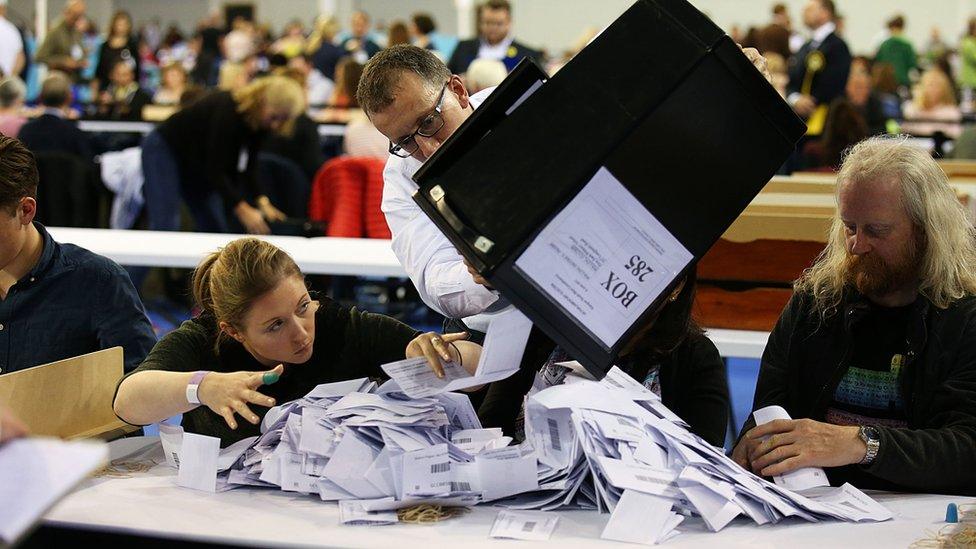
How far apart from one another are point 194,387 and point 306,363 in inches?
13.4

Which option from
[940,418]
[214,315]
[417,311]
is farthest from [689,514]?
[417,311]

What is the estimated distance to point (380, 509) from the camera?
66.4 inches

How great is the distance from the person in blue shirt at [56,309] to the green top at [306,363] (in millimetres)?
284

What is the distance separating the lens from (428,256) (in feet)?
8.01

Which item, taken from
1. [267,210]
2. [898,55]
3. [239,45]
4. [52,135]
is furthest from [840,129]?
[239,45]

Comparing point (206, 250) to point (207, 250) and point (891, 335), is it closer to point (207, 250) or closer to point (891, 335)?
point (207, 250)

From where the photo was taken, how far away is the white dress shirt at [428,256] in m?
2.32

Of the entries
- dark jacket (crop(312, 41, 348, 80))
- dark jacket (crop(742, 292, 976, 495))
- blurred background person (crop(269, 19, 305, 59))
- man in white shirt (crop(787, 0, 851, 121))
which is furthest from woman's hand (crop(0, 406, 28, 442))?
Answer: blurred background person (crop(269, 19, 305, 59))

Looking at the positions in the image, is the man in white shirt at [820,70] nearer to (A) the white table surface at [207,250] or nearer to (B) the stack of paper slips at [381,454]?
(A) the white table surface at [207,250]

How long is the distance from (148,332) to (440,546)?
116cm

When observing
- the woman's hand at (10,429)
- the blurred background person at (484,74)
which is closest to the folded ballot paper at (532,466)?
the woman's hand at (10,429)

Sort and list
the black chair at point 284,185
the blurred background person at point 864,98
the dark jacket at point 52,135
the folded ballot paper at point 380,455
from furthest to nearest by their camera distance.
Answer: the blurred background person at point 864,98
the dark jacket at point 52,135
the black chair at point 284,185
the folded ballot paper at point 380,455

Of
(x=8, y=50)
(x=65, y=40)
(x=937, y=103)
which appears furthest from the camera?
(x=65, y=40)

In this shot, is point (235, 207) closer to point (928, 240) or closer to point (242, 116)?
point (242, 116)
